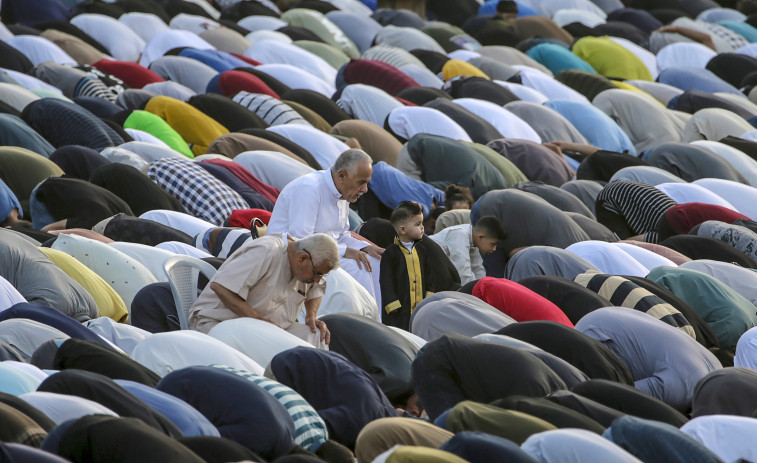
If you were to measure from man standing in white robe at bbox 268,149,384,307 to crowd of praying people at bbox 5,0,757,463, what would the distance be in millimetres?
10

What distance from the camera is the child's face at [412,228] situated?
6230 mm

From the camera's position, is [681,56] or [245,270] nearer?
[245,270]

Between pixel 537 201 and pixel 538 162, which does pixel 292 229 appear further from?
pixel 538 162

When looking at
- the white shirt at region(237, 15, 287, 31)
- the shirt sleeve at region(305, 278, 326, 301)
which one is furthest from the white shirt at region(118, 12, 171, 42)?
the shirt sleeve at region(305, 278, 326, 301)

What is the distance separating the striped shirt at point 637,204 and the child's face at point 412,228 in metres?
2.60

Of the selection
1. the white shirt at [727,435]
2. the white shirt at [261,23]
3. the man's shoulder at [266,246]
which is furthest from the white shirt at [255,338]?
the white shirt at [261,23]

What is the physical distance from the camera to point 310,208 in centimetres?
581

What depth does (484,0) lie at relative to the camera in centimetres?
1684

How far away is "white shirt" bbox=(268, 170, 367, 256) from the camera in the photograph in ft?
19.0

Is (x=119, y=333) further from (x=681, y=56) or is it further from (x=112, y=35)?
(x=681, y=56)

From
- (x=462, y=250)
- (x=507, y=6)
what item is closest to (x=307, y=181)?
(x=462, y=250)

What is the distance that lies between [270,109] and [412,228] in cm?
399

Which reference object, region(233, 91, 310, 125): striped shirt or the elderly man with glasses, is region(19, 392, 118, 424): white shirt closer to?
the elderly man with glasses

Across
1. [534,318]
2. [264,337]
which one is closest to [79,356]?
[264,337]
